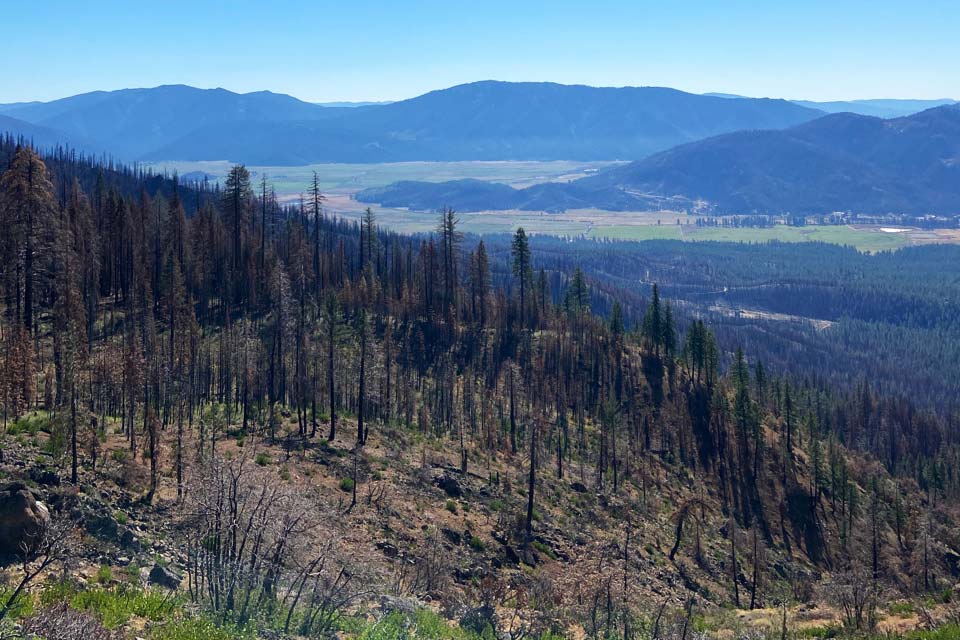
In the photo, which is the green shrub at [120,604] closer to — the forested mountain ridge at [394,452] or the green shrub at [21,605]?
the forested mountain ridge at [394,452]

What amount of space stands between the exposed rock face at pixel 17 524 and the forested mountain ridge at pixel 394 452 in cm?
132

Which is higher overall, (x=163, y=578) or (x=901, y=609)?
(x=163, y=578)

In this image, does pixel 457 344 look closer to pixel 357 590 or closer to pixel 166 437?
pixel 166 437

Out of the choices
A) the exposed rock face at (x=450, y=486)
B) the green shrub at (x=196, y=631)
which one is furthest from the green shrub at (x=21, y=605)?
the exposed rock face at (x=450, y=486)

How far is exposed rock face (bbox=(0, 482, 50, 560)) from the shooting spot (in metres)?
24.1

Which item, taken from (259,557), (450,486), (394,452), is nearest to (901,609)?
(450,486)

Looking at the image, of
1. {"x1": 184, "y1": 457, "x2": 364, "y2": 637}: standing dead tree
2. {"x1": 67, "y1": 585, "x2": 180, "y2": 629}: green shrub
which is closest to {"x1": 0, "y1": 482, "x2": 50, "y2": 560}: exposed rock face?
{"x1": 67, "y1": 585, "x2": 180, "y2": 629}: green shrub

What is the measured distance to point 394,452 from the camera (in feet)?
173

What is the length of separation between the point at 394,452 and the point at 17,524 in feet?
98.9

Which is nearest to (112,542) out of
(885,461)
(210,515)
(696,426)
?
(210,515)

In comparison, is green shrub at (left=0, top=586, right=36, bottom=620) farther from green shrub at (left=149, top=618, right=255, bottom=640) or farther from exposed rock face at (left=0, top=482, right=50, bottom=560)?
exposed rock face at (left=0, top=482, right=50, bottom=560)

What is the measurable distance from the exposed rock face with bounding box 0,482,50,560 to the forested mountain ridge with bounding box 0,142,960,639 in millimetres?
1318

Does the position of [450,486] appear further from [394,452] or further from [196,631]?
[196,631]

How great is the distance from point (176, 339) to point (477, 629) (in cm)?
4483
